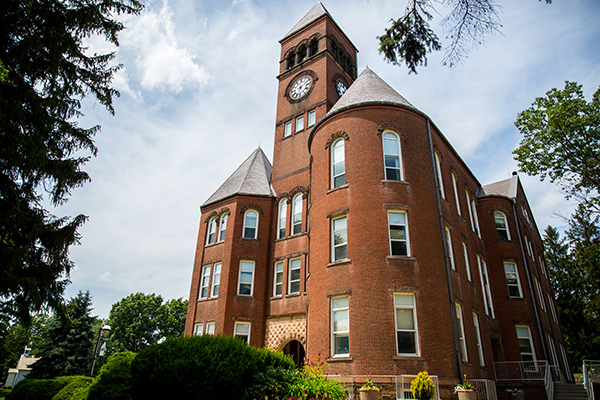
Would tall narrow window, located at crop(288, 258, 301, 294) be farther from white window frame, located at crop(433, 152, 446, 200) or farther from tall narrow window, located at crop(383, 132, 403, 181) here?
white window frame, located at crop(433, 152, 446, 200)

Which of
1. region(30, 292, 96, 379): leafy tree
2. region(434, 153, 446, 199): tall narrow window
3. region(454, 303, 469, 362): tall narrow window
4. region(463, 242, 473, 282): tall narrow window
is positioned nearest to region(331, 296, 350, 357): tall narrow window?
region(454, 303, 469, 362): tall narrow window

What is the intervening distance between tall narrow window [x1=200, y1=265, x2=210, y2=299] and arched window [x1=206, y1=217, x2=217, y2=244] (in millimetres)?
1798

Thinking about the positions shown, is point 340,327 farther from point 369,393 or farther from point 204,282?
point 204,282

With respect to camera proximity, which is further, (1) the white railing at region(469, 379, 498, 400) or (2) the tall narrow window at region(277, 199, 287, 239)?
(2) the tall narrow window at region(277, 199, 287, 239)

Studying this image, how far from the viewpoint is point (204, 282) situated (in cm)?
2528

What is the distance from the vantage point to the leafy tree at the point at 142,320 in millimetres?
51750

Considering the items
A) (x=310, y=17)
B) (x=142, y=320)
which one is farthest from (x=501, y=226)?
(x=142, y=320)

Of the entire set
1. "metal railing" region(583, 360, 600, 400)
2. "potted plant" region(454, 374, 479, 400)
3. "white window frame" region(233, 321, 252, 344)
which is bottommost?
"potted plant" region(454, 374, 479, 400)

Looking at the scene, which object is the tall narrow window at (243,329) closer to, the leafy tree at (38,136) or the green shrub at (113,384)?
the green shrub at (113,384)

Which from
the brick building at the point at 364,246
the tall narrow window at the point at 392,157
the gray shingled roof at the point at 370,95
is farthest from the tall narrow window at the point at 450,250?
the gray shingled roof at the point at 370,95

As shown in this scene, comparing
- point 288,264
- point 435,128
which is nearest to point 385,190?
point 435,128

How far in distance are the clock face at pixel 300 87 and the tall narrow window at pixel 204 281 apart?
13.4m

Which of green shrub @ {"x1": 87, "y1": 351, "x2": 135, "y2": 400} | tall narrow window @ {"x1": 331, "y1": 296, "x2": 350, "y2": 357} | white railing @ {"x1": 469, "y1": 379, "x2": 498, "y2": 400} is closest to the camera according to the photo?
tall narrow window @ {"x1": 331, "y1": 296, "x2": 350, "y2": 357}

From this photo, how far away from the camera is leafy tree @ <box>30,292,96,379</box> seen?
31.0 m
